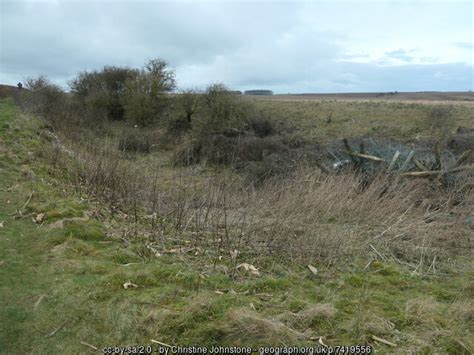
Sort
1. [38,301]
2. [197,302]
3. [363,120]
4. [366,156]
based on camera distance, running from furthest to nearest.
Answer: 1. [363,120]
2. [366,156]
3. [38,301]
4. [197,302]

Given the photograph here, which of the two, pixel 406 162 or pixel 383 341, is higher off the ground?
pixel 406 162

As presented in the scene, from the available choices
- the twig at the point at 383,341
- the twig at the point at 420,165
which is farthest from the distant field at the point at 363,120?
the twig at the point at 383,341

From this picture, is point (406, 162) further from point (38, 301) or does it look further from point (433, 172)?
point (38, 301)

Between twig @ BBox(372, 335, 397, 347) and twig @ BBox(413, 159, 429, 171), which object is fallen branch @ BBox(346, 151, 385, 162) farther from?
twig @ BBox(372, 335, 397, 347)

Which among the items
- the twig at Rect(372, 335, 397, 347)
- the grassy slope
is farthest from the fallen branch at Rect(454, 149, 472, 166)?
the twig at Rect(372, 335, 397, 347)

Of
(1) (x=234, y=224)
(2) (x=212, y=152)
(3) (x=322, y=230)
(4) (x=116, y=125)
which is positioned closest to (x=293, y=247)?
(3) (x=322, y=230)

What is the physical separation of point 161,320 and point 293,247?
2.37m

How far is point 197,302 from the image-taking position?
12.7 feet

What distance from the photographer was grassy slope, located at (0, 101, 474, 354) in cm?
354

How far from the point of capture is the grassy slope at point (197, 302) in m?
3.54

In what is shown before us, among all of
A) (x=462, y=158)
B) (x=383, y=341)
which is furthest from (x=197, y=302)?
(x=462, y=158)

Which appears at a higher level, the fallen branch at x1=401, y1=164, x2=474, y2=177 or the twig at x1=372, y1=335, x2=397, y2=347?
the fallen branch at x1=401, y1=164, x2=474, y2=177

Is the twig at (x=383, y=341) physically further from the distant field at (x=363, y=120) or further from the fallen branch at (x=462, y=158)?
the distant field at (x=363, y=120)

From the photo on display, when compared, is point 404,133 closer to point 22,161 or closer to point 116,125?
point 116,125
